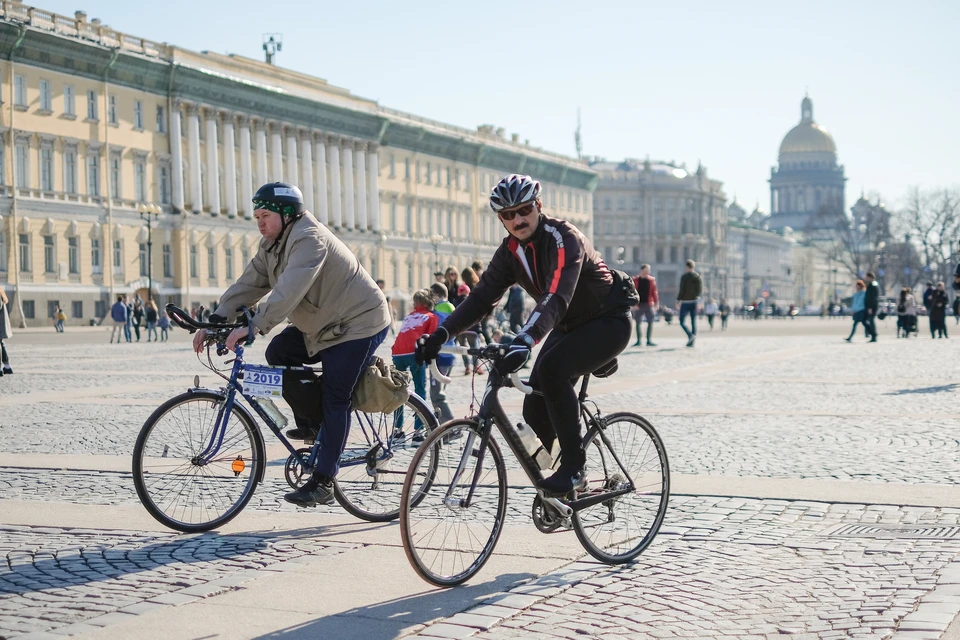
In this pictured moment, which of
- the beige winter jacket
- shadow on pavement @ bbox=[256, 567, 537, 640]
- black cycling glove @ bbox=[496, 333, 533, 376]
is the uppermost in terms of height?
the beige winter jacket

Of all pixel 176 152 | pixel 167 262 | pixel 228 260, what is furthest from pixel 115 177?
pixel 228 260

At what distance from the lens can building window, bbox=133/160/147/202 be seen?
6844 centimetres

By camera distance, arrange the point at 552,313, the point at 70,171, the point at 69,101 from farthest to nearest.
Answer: the point at 70,171 → the point at 69,101 → the point at 552,313

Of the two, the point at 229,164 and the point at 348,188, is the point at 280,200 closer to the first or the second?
the point at 229,164

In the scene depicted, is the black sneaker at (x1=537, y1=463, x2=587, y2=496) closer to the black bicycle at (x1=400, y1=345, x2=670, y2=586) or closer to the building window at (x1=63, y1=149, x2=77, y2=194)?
the black bicycle at (x1=400, y1=345, x2=670, y2=586)

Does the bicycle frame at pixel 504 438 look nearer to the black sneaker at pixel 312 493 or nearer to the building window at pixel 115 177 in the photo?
the black sneaker at pixel 312 493

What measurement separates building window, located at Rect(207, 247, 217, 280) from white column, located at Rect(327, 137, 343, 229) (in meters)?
12.2

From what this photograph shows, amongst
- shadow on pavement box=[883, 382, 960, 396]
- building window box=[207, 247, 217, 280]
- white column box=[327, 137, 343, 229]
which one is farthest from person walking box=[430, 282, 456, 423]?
white column box=[327, 137, 343, 229]

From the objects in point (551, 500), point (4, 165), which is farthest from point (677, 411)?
point (4, 165)

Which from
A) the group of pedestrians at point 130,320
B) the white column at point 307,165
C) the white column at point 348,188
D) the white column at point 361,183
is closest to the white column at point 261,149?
the white column at point 307,165

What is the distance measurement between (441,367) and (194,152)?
60.6 meters

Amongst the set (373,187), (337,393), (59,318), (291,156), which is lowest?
(337,393)

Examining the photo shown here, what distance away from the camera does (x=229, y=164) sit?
75.5 meters

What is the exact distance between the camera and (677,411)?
47.1ft
